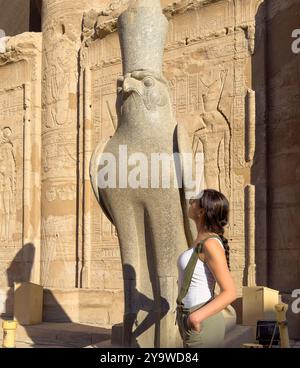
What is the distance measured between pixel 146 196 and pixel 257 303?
3.27 meters

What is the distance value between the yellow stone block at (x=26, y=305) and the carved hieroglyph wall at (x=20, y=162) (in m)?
1.78

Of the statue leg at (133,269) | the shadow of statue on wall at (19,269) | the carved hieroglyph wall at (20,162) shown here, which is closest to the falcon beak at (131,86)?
the statue leg at (133,269)

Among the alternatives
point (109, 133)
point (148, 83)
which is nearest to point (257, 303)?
point (148, 83)

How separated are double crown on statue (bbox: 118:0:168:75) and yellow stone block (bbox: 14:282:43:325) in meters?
5.88

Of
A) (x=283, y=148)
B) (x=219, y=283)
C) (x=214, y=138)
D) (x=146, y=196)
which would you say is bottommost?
(x=219, y=283)

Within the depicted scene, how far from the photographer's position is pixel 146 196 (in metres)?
5.22

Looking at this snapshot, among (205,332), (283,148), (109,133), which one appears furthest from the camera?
(109,133)

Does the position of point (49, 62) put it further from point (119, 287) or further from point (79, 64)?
point (119, 287)

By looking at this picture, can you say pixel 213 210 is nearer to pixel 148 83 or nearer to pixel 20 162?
pixel 148 83

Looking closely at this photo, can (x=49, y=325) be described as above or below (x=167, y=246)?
below

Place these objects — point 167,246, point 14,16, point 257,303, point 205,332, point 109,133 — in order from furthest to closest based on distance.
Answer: point 14,16 < point 109,133 < point 257,303 < point 167,246 < point 205,332
